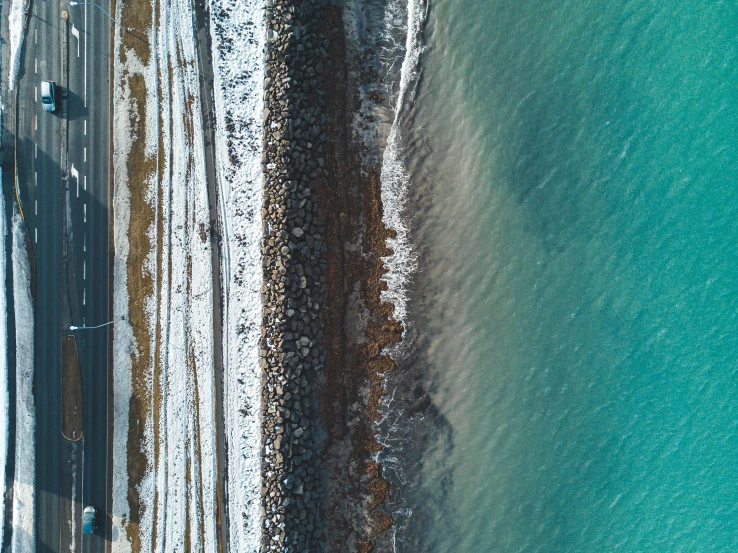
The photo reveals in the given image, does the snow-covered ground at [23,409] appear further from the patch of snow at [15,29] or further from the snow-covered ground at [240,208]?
the snow-covered ground at [240,208]

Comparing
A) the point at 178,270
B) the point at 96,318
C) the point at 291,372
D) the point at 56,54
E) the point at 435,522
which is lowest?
the point at 435,522

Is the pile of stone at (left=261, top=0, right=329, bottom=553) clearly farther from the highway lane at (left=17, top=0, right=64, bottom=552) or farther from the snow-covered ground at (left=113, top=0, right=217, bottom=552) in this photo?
the highway lane at (left=17, top=0, right=64, bottom=552)

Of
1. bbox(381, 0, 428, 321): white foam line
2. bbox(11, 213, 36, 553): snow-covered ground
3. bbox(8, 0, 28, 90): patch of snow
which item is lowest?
bbox(11, 213, 36, 553): snow-covered ground

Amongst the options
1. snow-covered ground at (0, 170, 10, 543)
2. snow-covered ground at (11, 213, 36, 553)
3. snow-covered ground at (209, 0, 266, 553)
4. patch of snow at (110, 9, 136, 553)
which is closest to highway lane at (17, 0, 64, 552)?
snow-covered ground at (11, 213, 36, 553)

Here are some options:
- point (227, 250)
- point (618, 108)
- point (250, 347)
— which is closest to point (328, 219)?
point (227, 250)

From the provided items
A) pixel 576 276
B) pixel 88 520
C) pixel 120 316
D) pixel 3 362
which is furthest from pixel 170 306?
pixel 576 276

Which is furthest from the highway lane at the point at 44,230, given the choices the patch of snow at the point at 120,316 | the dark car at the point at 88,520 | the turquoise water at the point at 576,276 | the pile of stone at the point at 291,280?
the turquoise water at the point at 576,276

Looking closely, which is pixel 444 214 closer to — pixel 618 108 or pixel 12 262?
pixel 618 108
